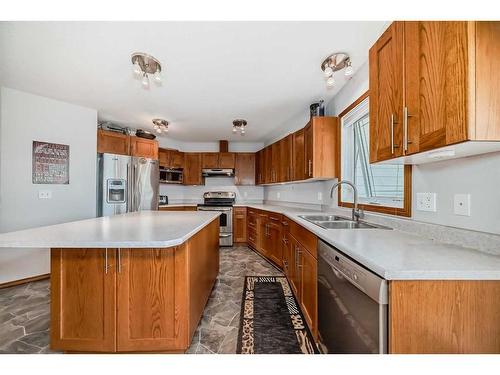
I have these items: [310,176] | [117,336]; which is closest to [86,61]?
[117,336]

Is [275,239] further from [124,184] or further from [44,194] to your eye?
[44,194]

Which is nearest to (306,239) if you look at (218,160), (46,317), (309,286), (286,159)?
(309,286)

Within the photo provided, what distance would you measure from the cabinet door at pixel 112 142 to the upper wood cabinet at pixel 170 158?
82 centimetres

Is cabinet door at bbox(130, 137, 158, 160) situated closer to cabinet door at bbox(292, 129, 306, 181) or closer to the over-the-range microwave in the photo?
the over-the-range microwave

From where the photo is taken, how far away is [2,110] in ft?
8.57

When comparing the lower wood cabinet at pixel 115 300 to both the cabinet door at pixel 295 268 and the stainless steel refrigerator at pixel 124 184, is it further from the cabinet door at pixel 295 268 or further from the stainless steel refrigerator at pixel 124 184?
the stainless steel refrigerator at pixel 124 184

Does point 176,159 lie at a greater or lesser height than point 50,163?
greater

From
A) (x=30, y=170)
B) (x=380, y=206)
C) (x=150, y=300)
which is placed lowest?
(x=150, y=300)

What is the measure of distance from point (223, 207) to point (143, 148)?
6.21 feet

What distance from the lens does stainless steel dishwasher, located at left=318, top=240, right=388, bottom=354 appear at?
0.82m

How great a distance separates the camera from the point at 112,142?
3.54m

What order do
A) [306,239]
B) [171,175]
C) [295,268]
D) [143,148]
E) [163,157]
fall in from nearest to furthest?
[306,239], [295,268], [143,148], [163,157], [171,175]

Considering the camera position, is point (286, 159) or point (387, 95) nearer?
point (387, 95)
